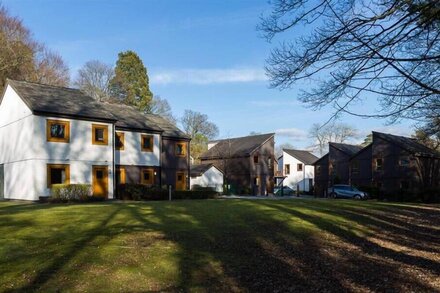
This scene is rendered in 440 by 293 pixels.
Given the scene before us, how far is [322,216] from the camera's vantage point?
17.6 metres

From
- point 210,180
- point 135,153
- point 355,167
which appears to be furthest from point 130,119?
point 355,167

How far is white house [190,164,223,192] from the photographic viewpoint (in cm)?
5094

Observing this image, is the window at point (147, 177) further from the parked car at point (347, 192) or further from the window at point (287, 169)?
the window at point (287, 169)

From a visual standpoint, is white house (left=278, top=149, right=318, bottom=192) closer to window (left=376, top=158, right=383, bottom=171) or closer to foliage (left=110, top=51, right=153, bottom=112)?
window (left=376, top=158, right=383, bottom=171)

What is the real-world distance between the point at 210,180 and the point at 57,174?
23851 millimetres

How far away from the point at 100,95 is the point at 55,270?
56965 millimetres

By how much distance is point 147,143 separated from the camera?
122 ft

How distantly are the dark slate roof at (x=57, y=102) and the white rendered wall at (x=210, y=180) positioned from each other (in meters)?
19.6

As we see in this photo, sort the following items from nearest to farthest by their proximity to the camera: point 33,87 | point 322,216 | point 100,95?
1. point 322,216
2. point 33,87
3. point 100,95

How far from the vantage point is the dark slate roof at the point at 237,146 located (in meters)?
60.4

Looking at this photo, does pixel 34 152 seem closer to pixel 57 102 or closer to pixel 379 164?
pixel 57 102

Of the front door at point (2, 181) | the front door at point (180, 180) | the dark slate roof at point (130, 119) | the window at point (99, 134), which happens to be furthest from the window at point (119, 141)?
the front door at point (2, 181)

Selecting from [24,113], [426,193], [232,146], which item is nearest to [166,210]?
[24,113]

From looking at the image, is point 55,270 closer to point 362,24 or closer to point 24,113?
point 362,24
